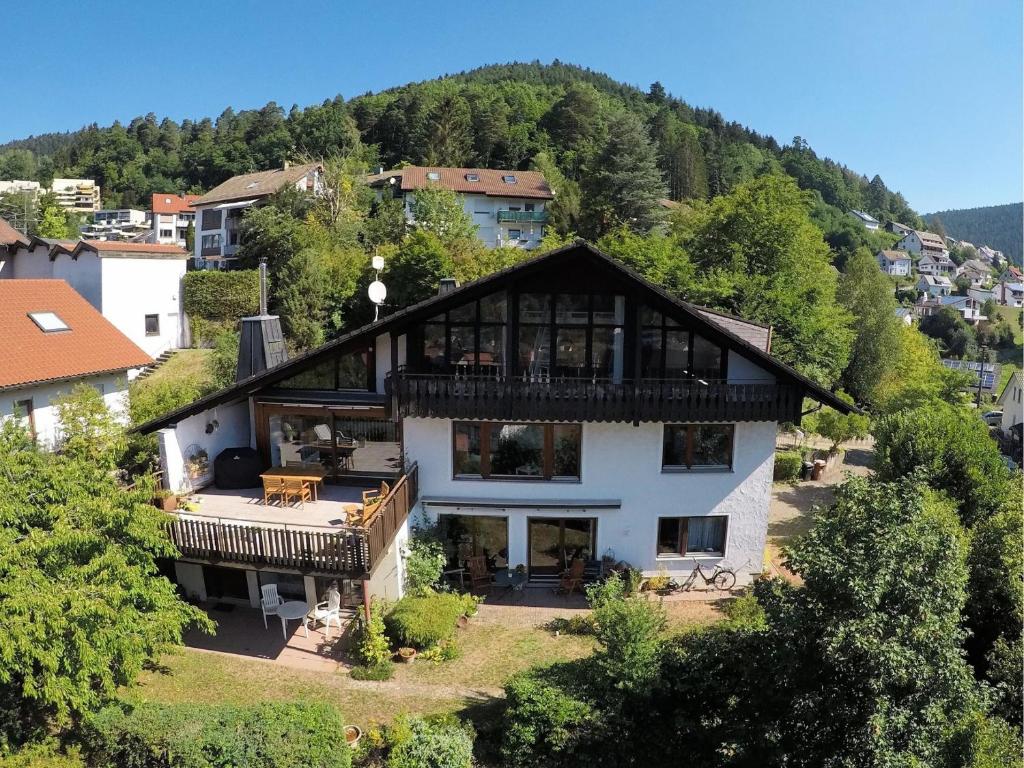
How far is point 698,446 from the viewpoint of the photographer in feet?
56.2

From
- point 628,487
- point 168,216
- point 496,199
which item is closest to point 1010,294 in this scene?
point 496,199

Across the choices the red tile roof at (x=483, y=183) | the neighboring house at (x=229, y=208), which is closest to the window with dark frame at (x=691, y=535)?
the neighboring house at (x=229, y=208)

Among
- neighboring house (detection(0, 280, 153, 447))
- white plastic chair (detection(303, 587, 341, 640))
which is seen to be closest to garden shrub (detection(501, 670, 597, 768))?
white plastic chair (detection(303, 587, 341, 640))

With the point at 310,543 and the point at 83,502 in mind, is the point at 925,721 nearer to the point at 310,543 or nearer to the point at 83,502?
the point at 310,543

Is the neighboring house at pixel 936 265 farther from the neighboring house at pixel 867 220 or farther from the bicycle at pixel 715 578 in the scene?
the bicycle at pixel 715 578

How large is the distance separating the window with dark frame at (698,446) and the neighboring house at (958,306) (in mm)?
137395

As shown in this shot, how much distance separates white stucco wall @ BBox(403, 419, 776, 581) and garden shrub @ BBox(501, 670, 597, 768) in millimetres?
6173

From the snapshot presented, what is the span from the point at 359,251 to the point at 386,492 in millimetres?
28846

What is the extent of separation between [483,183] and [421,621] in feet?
175

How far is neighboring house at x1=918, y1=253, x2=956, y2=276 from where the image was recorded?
16150cm

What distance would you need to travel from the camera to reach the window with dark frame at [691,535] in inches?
685

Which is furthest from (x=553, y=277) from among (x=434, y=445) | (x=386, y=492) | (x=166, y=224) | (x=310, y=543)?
(x=166, y=224)

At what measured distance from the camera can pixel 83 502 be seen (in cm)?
1091

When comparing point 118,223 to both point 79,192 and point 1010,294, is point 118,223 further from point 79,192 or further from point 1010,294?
point 1010,294
